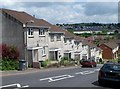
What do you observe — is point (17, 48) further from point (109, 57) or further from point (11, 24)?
point (109, 57)

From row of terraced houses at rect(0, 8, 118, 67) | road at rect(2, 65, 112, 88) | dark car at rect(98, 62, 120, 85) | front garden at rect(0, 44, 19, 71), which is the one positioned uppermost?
row of terraced houses at rect(0, 8, 118, 67)

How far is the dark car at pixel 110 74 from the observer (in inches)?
734

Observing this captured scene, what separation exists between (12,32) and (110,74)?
25.2m

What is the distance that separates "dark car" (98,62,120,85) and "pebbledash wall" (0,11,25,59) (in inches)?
907

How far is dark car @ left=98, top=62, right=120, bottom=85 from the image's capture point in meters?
18.6

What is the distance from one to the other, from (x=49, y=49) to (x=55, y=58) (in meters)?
2.79

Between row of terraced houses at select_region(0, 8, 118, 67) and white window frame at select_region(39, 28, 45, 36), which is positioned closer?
row of terraced houses at select_region(0, 8, 118, 67)

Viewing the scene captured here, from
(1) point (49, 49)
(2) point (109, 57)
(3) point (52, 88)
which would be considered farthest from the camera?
(2) point (109, 57)

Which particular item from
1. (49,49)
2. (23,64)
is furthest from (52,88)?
(49,49)

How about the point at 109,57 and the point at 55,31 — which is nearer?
the point at 55,31

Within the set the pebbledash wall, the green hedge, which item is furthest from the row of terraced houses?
→ the green hedge

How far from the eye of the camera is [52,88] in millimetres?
17703

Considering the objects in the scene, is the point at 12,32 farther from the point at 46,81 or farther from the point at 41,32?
the point at 46,81

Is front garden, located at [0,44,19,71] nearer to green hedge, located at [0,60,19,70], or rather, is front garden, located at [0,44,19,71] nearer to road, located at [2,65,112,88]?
green hedge, located at [0,60,19,70]
